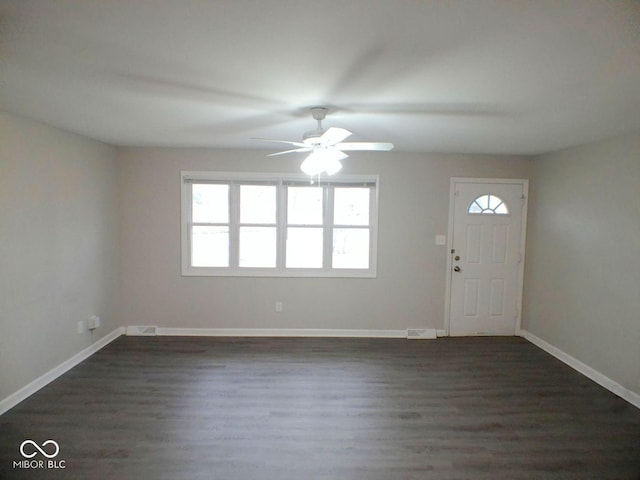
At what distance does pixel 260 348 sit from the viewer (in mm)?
3945

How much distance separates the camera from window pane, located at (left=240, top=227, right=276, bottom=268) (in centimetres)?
433

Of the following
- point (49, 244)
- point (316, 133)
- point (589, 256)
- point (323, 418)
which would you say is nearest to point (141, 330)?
point (49, 244)

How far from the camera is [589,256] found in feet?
11.3

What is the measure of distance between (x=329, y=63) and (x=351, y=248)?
2.89m

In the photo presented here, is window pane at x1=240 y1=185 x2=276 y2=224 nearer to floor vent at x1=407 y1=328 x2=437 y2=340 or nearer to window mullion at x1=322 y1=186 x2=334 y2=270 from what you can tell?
window mullion at x1=322 y1=186 x2=334 y2=270

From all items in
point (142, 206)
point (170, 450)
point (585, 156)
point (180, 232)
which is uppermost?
point (585, 156)

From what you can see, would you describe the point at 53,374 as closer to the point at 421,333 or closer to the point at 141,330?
the point at 141,330

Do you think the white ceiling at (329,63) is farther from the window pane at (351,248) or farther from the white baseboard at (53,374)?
the white baseboard at (53,374)

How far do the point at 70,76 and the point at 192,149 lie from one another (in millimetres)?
2243

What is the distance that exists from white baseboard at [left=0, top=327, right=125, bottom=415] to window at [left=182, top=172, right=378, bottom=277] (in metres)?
1.16

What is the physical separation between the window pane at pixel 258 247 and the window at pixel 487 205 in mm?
2577

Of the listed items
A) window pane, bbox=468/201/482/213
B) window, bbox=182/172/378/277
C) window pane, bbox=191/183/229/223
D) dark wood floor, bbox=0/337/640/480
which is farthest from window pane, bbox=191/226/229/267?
window pane, bbox=468/201/482/213

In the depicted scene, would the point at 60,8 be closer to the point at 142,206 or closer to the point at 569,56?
the point at 569,56

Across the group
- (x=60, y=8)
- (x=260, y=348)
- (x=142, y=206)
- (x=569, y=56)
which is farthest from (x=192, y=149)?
(x=569, y=56)
